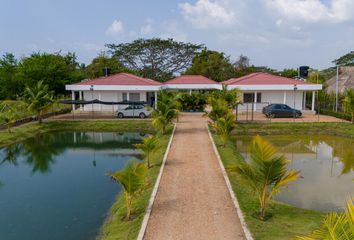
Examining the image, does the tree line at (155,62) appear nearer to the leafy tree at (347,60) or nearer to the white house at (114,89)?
the white house at (114,89)

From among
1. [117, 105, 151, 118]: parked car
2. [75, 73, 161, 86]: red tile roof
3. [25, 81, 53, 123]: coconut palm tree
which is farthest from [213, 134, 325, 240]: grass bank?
[75, 73, 161, 86]: red tile roof

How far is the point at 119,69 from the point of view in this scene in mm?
53688

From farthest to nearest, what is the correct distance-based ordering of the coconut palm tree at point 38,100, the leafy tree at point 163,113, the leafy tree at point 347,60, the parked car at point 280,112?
the leafy tree at point 347,60 < the parked car at point 280,112 < the coconut palm tree at point 38,100 < the leafy tree at point 163,113

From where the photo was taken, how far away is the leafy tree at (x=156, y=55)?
54.9 m

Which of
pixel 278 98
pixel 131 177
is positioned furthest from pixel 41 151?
pixel 278 98

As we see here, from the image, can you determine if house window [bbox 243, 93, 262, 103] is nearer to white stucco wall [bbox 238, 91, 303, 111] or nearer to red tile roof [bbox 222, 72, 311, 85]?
white stucco wall [bbox 238, 91, 303, 111]

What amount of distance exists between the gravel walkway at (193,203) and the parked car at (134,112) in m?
13.8

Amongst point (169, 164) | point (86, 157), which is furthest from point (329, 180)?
point (86, 157)

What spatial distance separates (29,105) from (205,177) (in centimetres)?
1871

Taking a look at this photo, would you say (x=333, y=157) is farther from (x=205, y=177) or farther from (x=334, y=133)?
(x=205, y=177)

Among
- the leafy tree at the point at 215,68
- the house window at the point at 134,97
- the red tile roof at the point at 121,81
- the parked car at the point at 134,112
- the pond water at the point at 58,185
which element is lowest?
the pond water at the point at 58,185

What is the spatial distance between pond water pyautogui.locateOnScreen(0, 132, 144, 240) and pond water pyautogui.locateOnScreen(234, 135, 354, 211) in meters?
6.15

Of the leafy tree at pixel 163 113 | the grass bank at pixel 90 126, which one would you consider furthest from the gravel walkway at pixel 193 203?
the grass bank at pixel 90 126

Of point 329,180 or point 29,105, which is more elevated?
point 29,105
